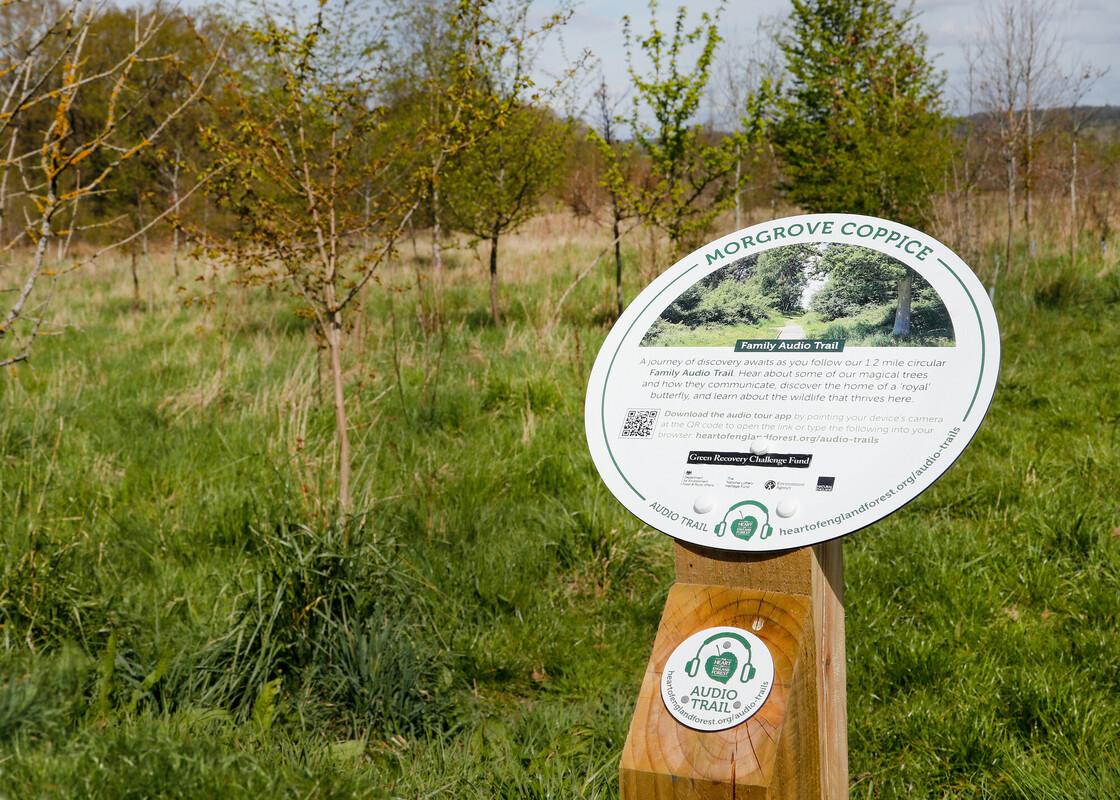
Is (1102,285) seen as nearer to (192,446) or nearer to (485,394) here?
(485,394)

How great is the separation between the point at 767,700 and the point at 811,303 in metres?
0.70

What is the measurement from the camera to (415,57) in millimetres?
15359

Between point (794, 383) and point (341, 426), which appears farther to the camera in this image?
point (341, 426)

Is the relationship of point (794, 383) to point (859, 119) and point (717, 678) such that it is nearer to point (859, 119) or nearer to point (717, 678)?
point (717, 678)

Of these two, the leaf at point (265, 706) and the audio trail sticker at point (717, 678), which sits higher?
the audio trail sticker at point (717, 678)

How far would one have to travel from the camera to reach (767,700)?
1326mm

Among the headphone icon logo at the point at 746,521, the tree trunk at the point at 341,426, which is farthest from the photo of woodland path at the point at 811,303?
the tree trunk at the point at 341,426

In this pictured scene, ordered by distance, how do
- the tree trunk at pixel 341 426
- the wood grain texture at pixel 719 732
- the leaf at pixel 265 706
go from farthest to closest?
the tree trunk at pixel 341 426 < the leaf at pixel 265 706 < the wood grain texture at pixel 719 732

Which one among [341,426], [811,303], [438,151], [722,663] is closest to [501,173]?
[438,151]

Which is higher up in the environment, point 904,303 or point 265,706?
point 904,303

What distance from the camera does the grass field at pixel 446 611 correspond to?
7.75 ft

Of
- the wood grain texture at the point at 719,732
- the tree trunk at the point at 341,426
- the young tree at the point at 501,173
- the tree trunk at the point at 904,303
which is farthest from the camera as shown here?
the young tree at the point at 501,173

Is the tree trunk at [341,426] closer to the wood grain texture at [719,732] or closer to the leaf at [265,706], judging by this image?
the leaf at [265,706]

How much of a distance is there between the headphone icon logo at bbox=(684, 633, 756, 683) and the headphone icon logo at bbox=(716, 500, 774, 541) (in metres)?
0.16
